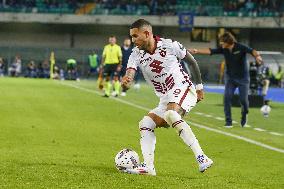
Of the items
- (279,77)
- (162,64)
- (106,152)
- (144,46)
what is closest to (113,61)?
(106,152)

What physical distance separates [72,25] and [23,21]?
509 cm

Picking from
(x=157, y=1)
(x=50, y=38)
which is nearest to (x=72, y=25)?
(x=50, y=38)

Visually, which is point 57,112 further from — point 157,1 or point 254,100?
point 157,1

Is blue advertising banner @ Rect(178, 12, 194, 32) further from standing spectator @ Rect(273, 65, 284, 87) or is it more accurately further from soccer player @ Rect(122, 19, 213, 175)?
soccer player @ Rect(122, 19, 213, 175)

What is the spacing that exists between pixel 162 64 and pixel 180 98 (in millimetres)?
449

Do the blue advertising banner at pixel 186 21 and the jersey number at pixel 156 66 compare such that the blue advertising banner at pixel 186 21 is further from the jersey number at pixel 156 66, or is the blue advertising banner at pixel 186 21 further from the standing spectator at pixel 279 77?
the jersey number at pixel 156 66

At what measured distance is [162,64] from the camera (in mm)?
9562

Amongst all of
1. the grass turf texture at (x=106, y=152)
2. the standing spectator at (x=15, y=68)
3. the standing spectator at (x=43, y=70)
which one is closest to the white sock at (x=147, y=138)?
the grass turf texture at (x=106, y=152)

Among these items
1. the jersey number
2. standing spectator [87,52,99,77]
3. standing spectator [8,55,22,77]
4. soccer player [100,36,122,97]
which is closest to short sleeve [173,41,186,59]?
the jersey number

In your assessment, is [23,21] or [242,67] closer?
[242,67]

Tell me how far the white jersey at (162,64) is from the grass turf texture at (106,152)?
3.47 feet

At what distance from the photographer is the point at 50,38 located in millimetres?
70875

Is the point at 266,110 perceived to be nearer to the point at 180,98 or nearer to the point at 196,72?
the point at 196,72

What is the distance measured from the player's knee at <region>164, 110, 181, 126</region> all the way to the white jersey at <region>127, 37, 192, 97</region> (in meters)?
0.40
